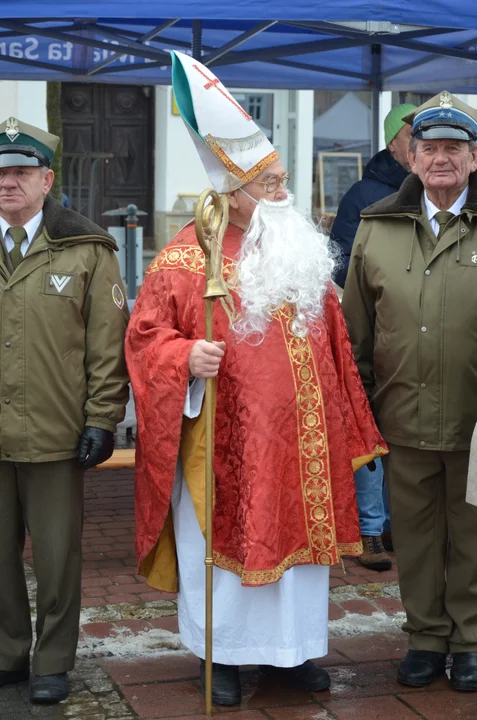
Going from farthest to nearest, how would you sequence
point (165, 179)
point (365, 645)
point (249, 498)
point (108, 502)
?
point (165, 179) → point (108, 502) → point (365, 645) → point (249, 498)

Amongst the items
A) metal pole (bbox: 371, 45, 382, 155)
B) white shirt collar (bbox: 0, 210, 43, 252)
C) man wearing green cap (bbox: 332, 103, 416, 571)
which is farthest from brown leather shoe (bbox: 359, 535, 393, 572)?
metal pole (bbox: 371, 45, 382, 155)

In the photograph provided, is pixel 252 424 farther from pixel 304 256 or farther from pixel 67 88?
pixel 67 88

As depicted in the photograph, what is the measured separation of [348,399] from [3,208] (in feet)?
4.47

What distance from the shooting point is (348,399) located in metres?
4.15

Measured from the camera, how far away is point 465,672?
417cm

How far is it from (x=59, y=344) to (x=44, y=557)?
29.1 inches

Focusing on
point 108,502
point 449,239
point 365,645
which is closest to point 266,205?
point 449,239

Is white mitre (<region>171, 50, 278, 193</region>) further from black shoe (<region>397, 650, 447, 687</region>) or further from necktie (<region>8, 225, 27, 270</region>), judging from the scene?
black shoe (<region>397, 650, 447, 687</region>)

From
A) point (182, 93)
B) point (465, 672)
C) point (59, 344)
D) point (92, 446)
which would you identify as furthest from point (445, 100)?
point (465, 672)

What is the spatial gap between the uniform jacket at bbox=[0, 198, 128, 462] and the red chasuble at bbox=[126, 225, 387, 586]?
0.36 ft

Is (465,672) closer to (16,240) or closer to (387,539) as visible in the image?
(387,539)

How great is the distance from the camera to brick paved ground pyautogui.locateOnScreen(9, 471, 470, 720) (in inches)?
157

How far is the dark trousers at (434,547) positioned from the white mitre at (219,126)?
3.82ft

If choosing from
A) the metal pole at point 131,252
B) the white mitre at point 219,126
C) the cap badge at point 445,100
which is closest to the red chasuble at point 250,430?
the white mitre at point 219,126
